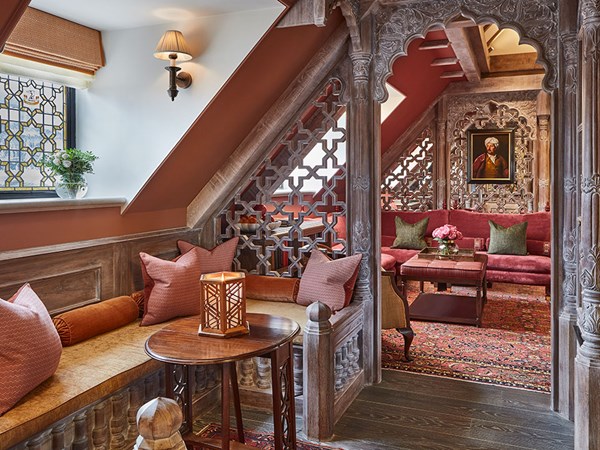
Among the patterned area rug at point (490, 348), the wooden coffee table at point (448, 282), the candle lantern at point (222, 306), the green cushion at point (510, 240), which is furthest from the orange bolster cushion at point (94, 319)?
the green cushion at point (510, 240)

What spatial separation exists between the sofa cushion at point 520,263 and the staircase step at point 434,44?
272 cm

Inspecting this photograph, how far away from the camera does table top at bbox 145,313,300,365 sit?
2068 mm

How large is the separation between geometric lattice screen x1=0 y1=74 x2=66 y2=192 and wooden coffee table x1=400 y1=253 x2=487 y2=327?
368 centimetres

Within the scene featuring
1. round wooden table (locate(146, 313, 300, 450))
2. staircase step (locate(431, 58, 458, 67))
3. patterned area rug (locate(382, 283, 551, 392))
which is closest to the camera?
round wooden table (locate(146, 313, 300, 450))

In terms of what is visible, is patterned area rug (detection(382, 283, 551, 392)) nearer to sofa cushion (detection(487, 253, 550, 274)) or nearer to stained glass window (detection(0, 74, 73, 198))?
sofa cushion (detection(487, 253, 550, 274))

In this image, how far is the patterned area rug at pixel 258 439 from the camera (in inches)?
112

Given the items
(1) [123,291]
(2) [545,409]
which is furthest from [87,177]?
(2) [545,409]

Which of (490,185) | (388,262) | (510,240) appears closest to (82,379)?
(388,262)

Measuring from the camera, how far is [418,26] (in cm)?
344

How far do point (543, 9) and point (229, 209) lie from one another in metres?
2.45

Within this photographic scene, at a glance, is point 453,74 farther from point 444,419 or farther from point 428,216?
point 444,419

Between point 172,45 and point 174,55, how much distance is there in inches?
3.0

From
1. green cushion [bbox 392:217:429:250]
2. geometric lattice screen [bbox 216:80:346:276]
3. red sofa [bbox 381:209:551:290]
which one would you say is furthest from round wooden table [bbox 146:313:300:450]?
green cushion [bbox 392:217:429:250]

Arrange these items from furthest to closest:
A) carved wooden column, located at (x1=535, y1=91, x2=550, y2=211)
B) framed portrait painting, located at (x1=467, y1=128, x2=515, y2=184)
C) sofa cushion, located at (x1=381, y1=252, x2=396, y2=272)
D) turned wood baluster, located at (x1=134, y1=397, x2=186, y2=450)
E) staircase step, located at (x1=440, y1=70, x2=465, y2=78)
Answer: framed portrait painting, located at (x1=467, y1=128, x2=515, y2=184) < carved wooden column, located at (x1=535, y1=91, x2=550, y2=211) < staircase step, located at (x1=440, y1=70, x2=465, y2=78) < sofa cushion, located at (x1=381, y1=252, x2=396, y2=272) < turned wood baluster, located at (x1=134, y1=397, x2=186, y2=450)
